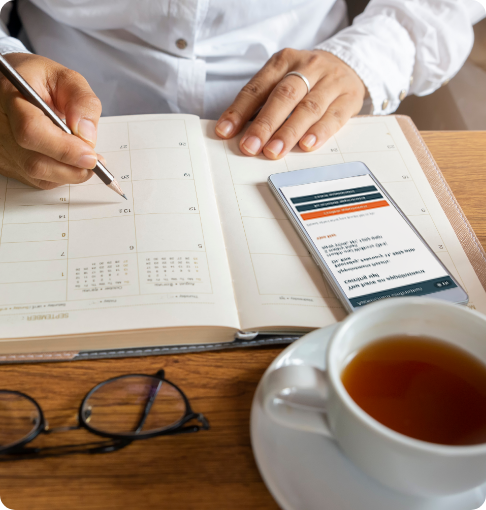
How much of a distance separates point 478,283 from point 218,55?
647mm

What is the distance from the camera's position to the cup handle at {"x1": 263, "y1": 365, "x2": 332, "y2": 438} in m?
0.34

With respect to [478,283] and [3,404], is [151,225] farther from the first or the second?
[478,283]

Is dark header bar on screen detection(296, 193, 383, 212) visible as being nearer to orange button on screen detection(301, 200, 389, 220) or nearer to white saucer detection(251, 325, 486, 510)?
orange button on screen detection(301, 200, 389, 220)

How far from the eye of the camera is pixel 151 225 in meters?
0.58

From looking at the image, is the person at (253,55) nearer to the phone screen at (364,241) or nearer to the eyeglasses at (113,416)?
the phone screen at (364,241)

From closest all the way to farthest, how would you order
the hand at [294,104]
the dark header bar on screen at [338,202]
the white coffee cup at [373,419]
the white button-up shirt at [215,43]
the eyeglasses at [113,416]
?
the white coffee cup at [373,419], the eyeglasses at [113,416], the dark header bar on screen at [338,202], the hand at [294,104], the white button-up shirt at [215,43]

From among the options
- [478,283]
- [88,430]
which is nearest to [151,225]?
[88,430]

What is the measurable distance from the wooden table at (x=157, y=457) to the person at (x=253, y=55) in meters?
0.37

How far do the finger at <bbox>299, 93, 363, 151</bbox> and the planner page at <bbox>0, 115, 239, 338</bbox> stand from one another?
0.17 metres

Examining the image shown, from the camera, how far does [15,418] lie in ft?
1.41

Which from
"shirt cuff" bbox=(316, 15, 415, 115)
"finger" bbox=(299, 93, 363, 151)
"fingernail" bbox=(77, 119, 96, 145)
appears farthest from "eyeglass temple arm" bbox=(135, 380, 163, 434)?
"shirt cuff" bbox=(316, 15, 415, 115)

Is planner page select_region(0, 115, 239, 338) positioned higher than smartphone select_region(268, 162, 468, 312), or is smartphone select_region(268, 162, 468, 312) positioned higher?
smartphone select_region(268, 162, 468, 312)

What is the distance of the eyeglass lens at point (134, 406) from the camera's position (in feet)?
1.41

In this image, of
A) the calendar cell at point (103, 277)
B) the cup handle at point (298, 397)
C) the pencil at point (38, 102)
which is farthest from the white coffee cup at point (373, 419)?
the pencil at point (38, 102)
